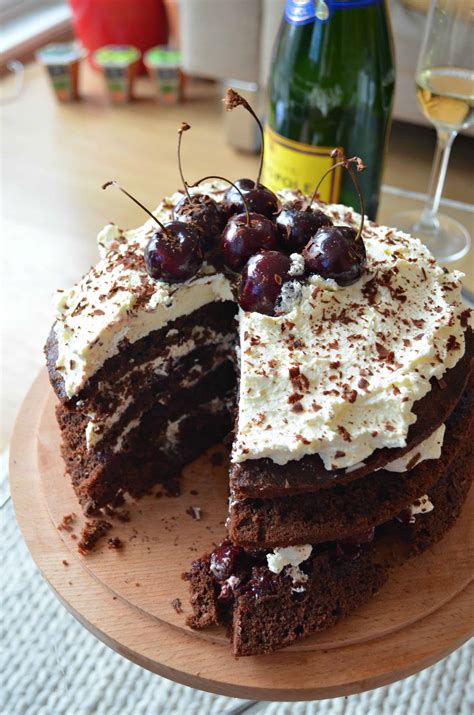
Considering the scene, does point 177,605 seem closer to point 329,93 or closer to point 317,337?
point 317,337

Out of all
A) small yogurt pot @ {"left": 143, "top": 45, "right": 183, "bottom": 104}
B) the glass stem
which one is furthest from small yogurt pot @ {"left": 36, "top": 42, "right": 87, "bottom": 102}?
the glass stem

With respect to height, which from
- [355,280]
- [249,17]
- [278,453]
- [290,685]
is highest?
[249,17]

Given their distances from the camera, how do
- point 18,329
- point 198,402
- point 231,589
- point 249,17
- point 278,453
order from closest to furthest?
point 278,453, point 231,589, point 198,402, point 18,329, point 249,17

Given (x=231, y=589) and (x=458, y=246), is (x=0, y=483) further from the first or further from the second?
(x=458, y=246)

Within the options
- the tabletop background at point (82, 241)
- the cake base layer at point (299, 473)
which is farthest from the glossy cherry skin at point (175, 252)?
the tabletop background at point (82, 241)

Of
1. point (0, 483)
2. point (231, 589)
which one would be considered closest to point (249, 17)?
point (0, 483)

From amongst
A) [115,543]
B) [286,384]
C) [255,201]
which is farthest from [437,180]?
[115,543]

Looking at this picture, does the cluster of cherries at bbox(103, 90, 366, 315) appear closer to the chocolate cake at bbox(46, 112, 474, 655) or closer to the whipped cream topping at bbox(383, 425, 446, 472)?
the chocolate cake at bbox(46, 112, 474, 655)
